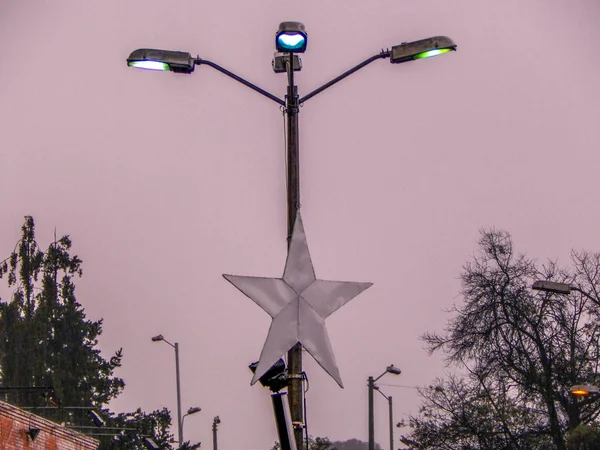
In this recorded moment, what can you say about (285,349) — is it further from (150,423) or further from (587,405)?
(150,423)

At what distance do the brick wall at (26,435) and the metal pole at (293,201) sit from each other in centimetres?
1567

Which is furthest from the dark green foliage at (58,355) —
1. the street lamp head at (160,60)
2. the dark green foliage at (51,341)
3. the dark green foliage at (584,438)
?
the street lamp head at (160,60)

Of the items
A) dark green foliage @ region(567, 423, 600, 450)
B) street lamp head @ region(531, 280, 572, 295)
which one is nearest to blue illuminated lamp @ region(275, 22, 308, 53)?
street lamp head @ region(531, 280, 572, 295)

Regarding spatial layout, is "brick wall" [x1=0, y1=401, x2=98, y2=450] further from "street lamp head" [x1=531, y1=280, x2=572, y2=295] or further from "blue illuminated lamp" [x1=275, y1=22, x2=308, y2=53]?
"blue illuminated lamp" [x1=275, y1=22, x2=308, y2=53]

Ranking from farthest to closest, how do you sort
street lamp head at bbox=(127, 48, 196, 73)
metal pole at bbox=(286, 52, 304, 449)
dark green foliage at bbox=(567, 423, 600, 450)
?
dark green foliage at bbox=(567, 423, 600, 450), street lamp head at bbox=(127, 48, 196, 73), metal pole at bbox=(286, 52, 304, 449)

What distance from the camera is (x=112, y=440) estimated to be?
5800cm

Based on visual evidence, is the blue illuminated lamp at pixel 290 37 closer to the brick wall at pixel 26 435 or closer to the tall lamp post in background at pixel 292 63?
the tall lamp post in background at pixel 292 63

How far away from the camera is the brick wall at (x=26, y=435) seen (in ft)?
87.9

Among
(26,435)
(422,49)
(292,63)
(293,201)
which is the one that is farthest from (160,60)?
(26,435)

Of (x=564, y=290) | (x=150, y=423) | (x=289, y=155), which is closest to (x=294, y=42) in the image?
(x=289, y=155)

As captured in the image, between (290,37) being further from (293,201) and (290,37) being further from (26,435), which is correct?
(26,435)

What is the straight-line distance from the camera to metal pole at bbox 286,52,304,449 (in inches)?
448

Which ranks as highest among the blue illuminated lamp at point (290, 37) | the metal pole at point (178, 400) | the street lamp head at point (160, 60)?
the metal pole at point (178, 400)

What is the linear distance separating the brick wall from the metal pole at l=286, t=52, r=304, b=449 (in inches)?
617
